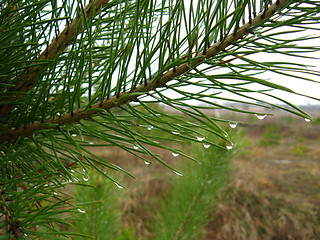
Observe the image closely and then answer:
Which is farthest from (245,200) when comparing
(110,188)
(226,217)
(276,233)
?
(110,188)

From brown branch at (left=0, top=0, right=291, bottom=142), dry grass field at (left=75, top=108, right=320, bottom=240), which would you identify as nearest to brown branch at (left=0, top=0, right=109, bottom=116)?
brown branch at (left=0, top=0, right=291, bottom=142)

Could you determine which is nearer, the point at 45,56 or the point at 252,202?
the point at 45,56

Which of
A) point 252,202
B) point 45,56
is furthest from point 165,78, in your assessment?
point 252,202

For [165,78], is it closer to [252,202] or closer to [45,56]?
[45,56]

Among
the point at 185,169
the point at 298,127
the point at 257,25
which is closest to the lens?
the point at 257,25

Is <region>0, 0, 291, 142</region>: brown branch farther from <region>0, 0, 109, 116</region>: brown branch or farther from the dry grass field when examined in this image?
the dry grass field

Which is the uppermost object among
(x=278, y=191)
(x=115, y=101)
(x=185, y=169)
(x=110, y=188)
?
(x=115, y=101)

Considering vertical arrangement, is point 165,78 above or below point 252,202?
above

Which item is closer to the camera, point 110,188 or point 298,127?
point 110,188

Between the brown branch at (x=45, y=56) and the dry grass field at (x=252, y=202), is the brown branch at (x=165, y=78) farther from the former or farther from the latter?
the dry grass field at (x=252, y=202)

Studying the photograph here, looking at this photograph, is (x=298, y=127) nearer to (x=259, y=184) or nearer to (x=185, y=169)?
(x=259, y=184)

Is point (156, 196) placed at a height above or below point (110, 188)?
below
